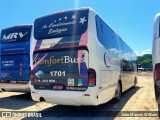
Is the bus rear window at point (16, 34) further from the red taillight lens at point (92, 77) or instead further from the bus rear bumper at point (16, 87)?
the red taillight lens at point (92, 77)

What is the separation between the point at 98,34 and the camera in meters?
7.30

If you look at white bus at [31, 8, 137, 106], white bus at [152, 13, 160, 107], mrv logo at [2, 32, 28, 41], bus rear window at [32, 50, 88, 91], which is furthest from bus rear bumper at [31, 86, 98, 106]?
mrv logo at [2, 32, 28, 41]

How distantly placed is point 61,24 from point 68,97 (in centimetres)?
243

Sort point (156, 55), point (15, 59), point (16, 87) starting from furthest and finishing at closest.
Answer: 1. point (15, 59)
2. point (16, 87)
3. point (156, 55)

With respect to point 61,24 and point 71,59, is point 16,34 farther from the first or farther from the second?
point 71,59

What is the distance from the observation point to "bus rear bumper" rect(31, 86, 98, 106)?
22.3ft

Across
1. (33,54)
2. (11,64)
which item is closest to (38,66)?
(33,54)

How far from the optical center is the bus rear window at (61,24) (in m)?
7.19

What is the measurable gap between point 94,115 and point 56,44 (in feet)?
8.90

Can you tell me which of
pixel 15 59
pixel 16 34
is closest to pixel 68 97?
pixel 15 59

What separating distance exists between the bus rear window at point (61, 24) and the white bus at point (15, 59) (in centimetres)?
260

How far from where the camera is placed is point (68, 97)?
23.1ft

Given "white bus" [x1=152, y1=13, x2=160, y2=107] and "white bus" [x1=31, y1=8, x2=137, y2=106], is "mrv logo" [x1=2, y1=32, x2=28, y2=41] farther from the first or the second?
"white bus" [x1=152, y1=13, x2=160, y2=107]

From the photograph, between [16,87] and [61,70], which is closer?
[61,70]
